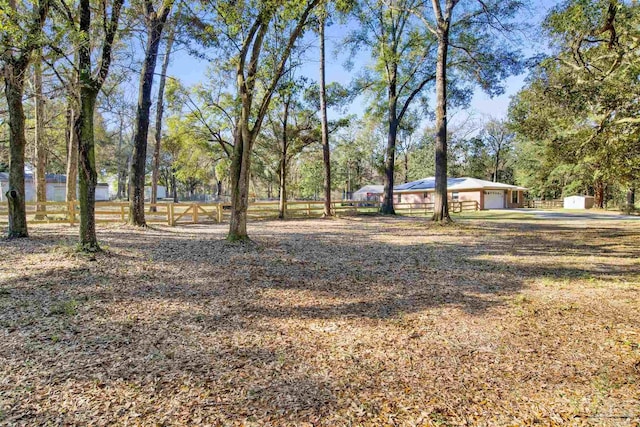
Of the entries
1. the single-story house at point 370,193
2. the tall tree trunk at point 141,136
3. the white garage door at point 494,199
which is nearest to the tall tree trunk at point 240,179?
the tall tree trunk at point 141,136

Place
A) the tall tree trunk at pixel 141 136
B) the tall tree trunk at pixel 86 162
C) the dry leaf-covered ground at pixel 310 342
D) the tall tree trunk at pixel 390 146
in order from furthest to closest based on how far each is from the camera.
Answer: the tall tree trunk at pixel 390 146
the tall tree trunk at pixel 141 136
the tall tree trunk at pixel 86 162
the dry leaf-covered ground at pixel 310 342

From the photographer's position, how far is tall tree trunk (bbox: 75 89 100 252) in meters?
6.48

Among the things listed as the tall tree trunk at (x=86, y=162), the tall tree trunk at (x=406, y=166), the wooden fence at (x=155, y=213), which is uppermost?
the tall tree trunk at (x=406, y=166)

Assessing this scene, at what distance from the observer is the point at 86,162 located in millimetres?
6555

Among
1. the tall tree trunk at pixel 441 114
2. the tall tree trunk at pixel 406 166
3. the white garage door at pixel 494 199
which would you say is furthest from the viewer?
the tall tree trunk at pixel 406 166

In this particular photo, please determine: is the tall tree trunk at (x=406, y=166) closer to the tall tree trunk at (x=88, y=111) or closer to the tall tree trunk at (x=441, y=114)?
the tall tree trunk at (x=441, y=114)

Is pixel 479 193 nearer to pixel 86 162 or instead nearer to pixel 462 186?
pixel 462 186

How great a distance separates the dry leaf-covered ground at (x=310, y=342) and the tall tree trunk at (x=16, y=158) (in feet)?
6.01

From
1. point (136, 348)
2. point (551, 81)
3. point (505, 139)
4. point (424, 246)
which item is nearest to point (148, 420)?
point (136, 348)

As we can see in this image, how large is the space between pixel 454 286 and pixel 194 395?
4307 mm

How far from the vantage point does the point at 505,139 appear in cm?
4403

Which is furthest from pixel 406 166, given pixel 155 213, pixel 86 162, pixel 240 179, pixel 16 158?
pixel 86 162

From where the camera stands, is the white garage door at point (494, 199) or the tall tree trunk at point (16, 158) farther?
the white garage door at point (494, 199)

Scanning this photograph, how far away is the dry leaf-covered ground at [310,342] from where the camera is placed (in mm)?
2473
